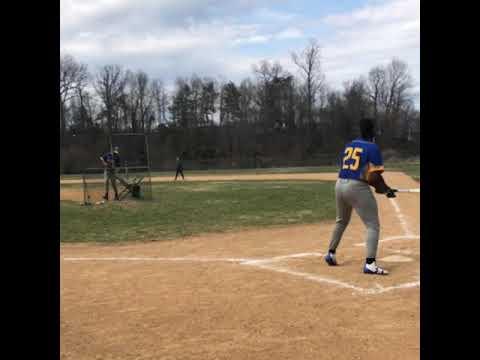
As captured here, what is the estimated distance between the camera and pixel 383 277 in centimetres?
572

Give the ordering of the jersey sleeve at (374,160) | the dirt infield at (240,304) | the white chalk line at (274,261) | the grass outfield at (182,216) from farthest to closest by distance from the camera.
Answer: the grass outfield at (182,216) → the jersey sleeve at (374,160) → the white chalk line at (274,261) → the dirt infield at (240,304)

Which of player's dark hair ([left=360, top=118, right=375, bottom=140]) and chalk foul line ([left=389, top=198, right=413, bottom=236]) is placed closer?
player's dark hair ([left=360, top=118, right=375, bottom=140])

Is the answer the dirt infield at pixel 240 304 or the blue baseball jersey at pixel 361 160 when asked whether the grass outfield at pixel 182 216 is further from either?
the blue baseball jersey at pixel 361 160

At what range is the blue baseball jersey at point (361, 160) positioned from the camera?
5.84 m

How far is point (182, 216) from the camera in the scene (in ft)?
43.0

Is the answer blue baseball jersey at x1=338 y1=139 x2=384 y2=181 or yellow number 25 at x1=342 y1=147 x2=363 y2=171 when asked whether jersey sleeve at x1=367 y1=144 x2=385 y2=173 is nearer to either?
blue baseball jersey at x1=338 y1=139 x2=384 y2=181

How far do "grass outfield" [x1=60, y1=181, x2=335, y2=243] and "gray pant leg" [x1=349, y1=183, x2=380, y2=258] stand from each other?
509 cm

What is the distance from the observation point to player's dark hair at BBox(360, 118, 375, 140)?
5.96 meters

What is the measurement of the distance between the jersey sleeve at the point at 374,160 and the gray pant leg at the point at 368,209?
28cm

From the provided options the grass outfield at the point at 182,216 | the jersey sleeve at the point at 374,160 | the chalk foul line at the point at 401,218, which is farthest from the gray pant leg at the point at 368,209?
the grass outfield at the point at 182,216

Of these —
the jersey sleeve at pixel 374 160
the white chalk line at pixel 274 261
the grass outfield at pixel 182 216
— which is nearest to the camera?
the white chalk line at pixel 274 261

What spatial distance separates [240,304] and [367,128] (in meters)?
2.87

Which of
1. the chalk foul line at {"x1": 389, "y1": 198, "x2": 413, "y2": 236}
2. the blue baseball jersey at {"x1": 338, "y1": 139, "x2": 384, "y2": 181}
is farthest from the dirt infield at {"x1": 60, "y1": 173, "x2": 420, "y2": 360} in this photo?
the blue baseball jersey at {"x1": 338, "y1": 139, "x2": 384, "y2": 181}

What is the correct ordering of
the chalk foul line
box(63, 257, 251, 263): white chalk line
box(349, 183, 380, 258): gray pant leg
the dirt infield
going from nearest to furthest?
the dirt infield → box(349, 183, 380, 258): gray pant leg → box(63, 257, 251, 263): white chalk line → the chalk foul line
